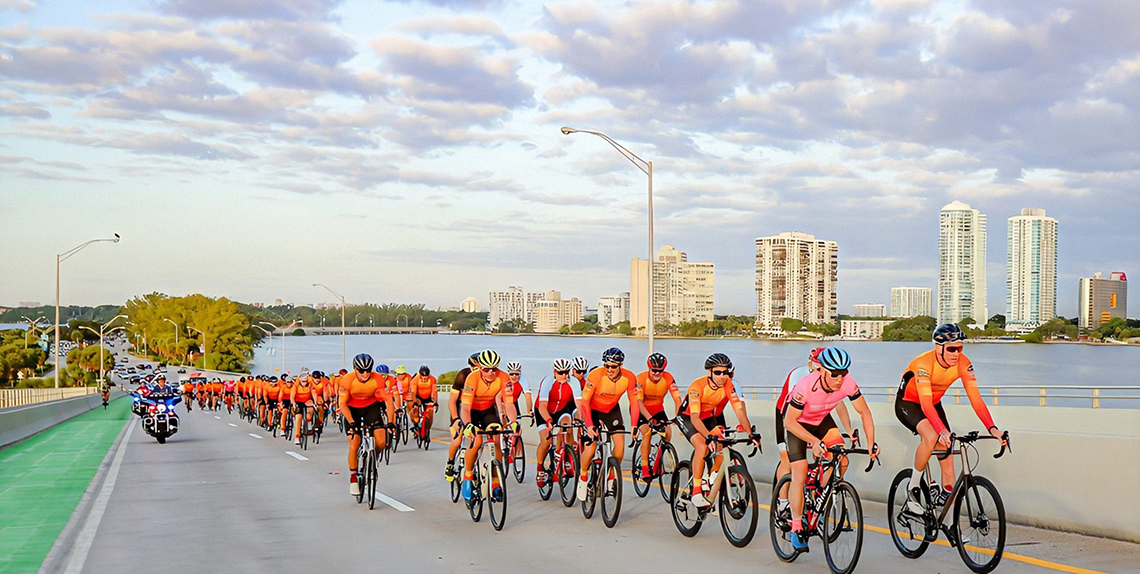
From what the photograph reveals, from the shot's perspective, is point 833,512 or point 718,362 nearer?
point 833,512

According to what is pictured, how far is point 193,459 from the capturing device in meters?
20.5

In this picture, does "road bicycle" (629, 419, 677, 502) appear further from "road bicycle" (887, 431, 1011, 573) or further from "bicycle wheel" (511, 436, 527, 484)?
"road bicycle" (887, 431, 1011, 573)

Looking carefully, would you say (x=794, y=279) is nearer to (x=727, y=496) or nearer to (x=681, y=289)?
(x=681, y=289)

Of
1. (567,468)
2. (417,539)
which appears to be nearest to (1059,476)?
(567,468)

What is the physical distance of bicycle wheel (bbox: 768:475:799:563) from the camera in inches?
339

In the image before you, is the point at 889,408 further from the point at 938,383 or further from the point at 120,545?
the point at 120,545

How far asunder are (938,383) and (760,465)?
21.2 ft

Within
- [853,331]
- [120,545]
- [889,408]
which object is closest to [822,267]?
[853,331]

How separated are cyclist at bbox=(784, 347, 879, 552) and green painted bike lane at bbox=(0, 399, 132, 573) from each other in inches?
261

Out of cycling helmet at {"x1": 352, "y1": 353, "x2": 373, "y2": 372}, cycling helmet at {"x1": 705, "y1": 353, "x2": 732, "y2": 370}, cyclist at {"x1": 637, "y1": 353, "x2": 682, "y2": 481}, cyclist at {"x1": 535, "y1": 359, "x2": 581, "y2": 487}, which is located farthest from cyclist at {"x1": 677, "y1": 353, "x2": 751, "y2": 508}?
cycling helmet at {"x1": 352, "y1": 353, "x2": 373, "y2": 372}

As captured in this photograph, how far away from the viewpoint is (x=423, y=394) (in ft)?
72.8

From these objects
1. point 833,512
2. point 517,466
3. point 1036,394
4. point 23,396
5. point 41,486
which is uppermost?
point 833,512

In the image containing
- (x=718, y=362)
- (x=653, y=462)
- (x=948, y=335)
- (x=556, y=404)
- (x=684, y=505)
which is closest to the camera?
(x=948, y=335)

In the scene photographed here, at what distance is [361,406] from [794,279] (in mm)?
129254
